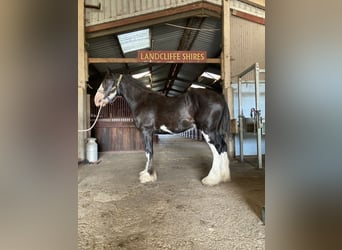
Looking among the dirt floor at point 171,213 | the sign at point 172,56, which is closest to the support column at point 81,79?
the sign at point 172,56

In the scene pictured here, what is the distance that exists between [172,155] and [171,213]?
379cm

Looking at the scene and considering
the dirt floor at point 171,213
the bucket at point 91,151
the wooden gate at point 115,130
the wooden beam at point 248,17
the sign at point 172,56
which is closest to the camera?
the dirt floor at point 171,213

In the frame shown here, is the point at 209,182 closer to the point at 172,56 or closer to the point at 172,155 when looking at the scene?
the point at 172,56

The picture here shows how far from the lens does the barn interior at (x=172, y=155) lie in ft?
5.58

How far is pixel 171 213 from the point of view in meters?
2.03

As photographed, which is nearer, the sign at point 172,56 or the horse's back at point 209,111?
the horse's back at point 209,111

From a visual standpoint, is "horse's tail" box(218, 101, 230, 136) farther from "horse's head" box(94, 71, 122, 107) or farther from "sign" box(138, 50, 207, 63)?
"sign" box(138, 50, 207, 63)

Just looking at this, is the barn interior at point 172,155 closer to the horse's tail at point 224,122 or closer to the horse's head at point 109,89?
the horse's tail at point 224,122

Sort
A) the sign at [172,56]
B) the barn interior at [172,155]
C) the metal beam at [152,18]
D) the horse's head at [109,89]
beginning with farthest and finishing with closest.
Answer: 1. the metal beam at [152,18]
2. the sign at [172,56]
3. the horse's head at [109,89]
4. the barn interior at [172,155]

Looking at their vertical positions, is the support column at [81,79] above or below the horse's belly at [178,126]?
above
